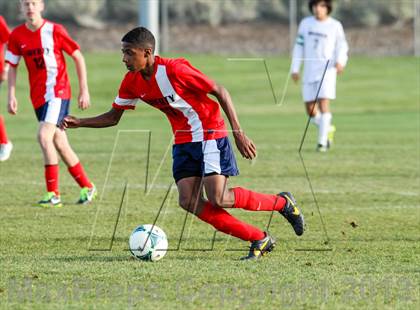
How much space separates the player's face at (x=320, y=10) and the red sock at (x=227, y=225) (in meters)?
9.50

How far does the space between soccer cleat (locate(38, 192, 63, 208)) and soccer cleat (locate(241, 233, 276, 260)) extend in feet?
12.1

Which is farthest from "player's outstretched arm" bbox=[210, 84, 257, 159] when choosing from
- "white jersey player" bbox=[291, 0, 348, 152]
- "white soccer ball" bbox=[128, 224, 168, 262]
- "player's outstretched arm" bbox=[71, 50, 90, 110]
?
"white jersey player" bbox=[291, 0, 348, 152]

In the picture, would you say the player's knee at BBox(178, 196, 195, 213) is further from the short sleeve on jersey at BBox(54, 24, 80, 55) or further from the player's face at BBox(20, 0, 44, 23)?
the player's face at BBox(20, 0, 44, 23)

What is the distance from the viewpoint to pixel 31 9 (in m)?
11.1

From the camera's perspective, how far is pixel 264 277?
23.2 feet

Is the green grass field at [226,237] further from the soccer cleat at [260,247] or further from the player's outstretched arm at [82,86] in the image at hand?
the player's outstretched arm at [82,86]

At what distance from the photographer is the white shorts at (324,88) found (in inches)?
676

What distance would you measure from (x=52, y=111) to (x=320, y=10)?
685cm

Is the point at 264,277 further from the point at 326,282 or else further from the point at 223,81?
the point at 223,81

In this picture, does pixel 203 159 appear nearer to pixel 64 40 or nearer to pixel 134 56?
pixel 134 56

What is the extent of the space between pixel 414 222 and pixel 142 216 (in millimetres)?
2514

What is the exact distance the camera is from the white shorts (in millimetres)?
17172

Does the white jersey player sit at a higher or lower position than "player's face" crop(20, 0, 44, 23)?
lower

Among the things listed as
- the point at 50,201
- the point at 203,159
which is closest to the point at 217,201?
the point at 203,159
